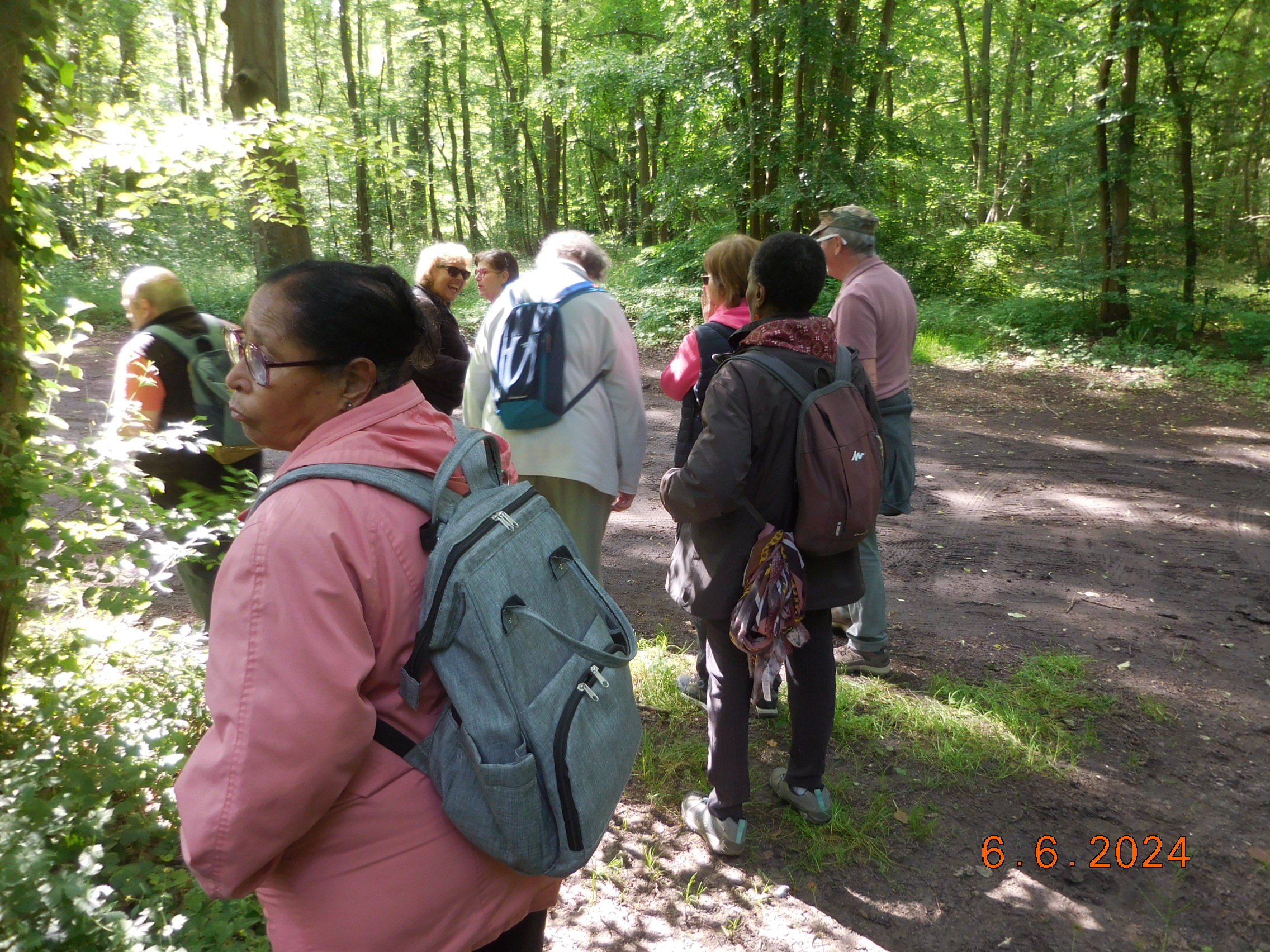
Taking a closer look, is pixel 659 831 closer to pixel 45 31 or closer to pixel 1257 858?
pixel 1257 858

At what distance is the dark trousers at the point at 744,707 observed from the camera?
3.02 meters

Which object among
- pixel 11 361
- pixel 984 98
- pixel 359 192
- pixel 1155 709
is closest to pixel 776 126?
pixel 984 98

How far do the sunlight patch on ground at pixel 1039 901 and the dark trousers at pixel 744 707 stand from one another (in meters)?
0.75

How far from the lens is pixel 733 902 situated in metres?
2.96

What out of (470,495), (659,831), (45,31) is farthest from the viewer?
(659,831)

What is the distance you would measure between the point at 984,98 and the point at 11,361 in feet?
78.8

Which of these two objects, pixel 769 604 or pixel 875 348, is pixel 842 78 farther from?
pixel 769 604

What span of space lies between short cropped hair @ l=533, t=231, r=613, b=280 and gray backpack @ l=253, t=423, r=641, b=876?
2.44m

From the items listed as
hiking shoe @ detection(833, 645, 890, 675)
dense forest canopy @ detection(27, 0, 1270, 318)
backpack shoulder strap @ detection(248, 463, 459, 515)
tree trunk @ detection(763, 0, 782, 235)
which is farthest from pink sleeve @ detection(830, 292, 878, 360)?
tree trunk @ detection(763, 0, 782, 235)

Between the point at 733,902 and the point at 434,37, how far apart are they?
2848 centimetres

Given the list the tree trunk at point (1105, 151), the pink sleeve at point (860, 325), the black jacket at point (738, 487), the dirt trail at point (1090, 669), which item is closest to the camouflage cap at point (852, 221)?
the pink sleeve at point (860, 325)

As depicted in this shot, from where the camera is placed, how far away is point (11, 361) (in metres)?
2.40

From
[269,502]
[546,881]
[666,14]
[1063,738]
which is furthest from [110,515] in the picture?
[666,14]
